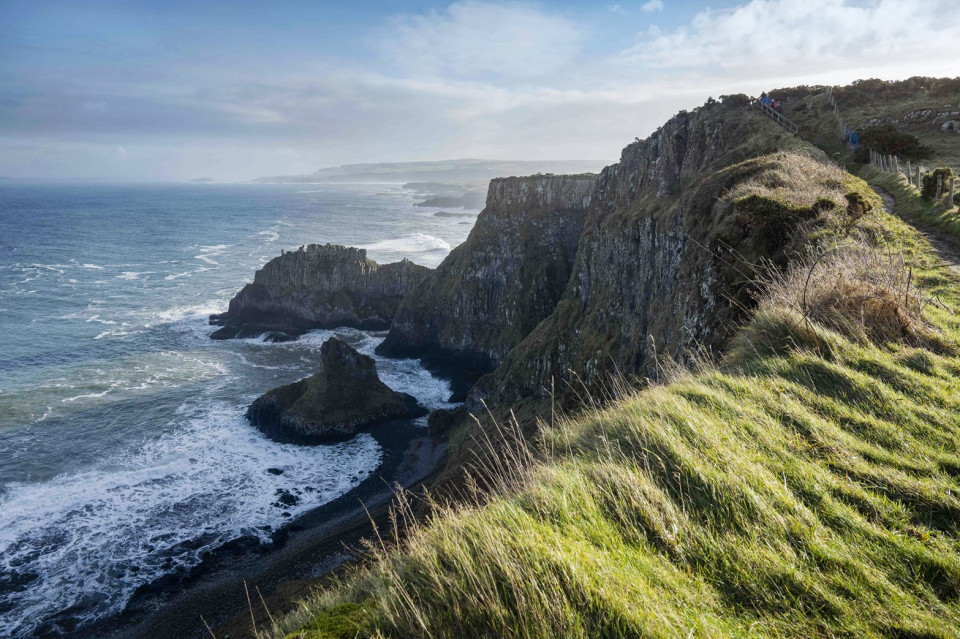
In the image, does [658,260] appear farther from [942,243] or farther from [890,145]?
[890,145]

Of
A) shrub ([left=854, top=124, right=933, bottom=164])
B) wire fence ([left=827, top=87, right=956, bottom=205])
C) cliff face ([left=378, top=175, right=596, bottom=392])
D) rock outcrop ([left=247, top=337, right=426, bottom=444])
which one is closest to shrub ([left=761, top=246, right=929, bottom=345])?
wire fence ([left=827, top=87, right=956, bottom=205])

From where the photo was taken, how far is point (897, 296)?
7770 mm

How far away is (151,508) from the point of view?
112ft

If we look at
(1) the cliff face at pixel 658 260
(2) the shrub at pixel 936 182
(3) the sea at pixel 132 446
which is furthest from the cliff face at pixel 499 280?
(2) the shrub at pixel 936 182

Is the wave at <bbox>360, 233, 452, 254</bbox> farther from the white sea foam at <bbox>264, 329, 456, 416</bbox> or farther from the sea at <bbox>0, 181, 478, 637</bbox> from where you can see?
the white sea foam at <bbox>264, 329, 456, 416</bbox>

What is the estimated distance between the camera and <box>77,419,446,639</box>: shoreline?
25.4 m

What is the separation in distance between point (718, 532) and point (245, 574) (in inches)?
1275

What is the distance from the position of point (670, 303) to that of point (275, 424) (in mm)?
37667

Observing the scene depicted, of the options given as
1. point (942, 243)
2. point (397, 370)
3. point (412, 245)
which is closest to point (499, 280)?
point (397, 370)

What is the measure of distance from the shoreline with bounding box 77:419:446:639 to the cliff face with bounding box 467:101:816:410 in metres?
15.1

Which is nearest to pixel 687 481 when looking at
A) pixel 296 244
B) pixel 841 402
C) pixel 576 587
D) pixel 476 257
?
pixel 576 587

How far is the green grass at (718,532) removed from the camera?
3.47m

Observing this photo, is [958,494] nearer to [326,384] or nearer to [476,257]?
[326,384]

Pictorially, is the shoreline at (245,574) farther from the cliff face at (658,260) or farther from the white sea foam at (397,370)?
the white sea foam at (397,370)
